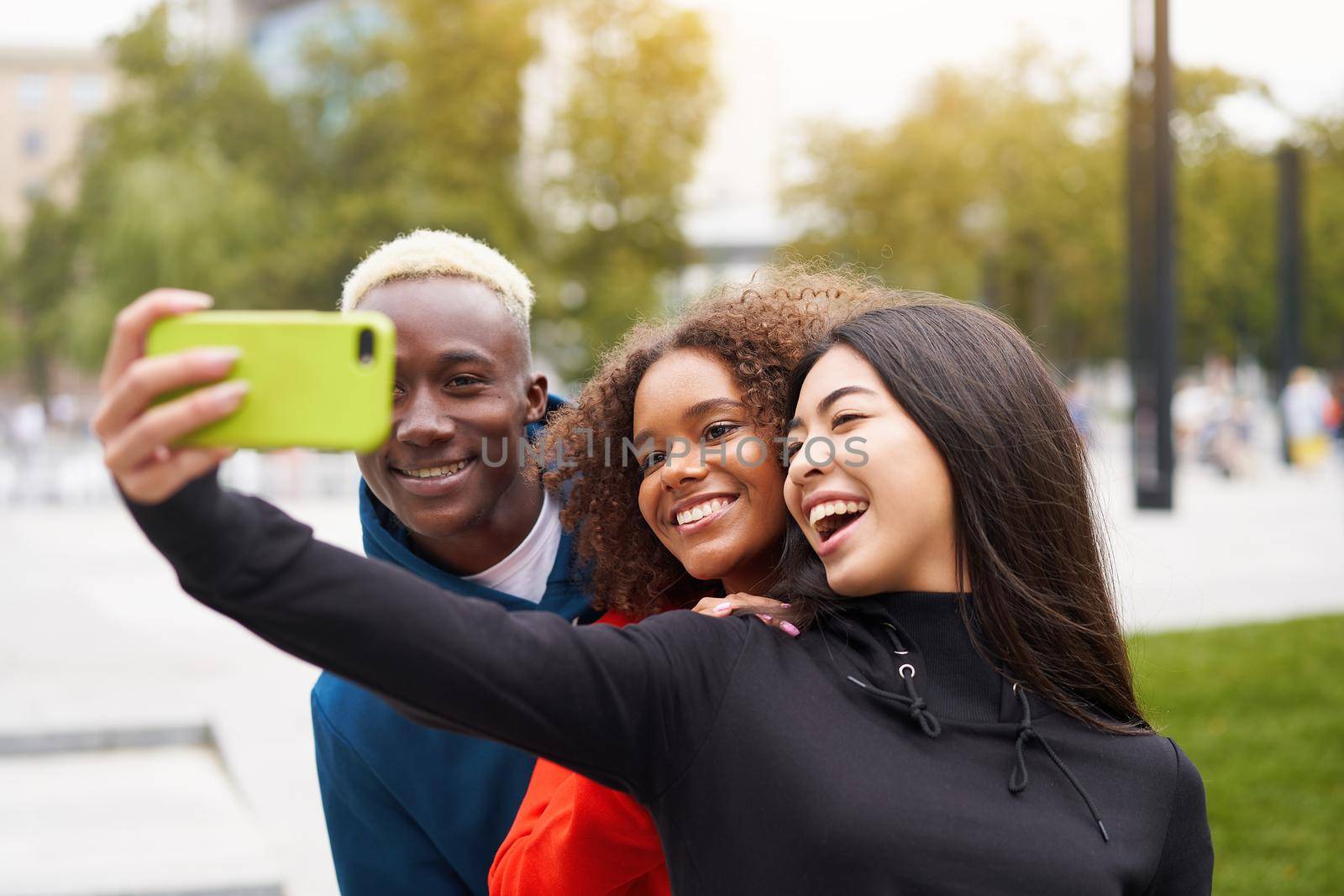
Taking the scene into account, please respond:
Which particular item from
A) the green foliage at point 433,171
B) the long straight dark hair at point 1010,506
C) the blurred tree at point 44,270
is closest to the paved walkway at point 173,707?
the long straight dark hair at point 1010,506

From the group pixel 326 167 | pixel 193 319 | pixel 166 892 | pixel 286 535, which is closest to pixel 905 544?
pixel 286 535

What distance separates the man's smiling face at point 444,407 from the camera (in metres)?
2.47

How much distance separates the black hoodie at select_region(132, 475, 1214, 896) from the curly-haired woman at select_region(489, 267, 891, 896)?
0.46ft

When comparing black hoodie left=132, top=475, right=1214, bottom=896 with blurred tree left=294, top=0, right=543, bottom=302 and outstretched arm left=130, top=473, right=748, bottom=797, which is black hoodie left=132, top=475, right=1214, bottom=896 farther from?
blurred tree left=294, top=0, right=543, bottom=302

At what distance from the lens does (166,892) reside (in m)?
4.89

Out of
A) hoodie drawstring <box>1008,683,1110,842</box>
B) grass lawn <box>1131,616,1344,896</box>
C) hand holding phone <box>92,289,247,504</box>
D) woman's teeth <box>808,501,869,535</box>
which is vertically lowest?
grass lawn <box>1131,616,1344,896</box>

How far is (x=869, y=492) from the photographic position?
5.49 feet

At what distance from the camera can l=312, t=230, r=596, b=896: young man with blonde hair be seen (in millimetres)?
2451

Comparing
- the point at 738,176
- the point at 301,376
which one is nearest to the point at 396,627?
the point at 301,376

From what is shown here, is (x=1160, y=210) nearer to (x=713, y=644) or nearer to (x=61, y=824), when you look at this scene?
(x=61, y=824)

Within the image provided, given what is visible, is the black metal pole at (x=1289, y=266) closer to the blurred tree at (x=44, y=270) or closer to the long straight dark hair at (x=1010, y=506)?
the long straight dark hair at (x=1010, y=506)

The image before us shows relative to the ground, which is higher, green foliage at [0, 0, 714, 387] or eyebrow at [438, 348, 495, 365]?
green foliage at [0, 0, 714, 387]

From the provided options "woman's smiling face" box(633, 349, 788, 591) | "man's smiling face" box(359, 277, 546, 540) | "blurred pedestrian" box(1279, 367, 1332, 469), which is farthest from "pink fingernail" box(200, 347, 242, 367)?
"blurred pedestrian" box(1279, 367, 1332, 469)

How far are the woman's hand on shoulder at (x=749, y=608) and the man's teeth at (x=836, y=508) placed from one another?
0.44ft
